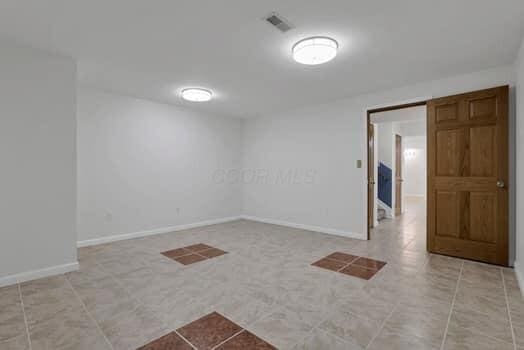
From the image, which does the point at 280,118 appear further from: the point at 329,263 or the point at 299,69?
the point at 329,263

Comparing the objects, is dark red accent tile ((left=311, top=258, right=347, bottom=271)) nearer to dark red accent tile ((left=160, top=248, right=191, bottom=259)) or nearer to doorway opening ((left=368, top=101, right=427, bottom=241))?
doorway opening ((left=368, top=101, right=427, bottom=241))

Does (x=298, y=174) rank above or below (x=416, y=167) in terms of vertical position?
below

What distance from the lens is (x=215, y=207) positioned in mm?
5844

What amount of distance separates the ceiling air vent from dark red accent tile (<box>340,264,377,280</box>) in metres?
2.64

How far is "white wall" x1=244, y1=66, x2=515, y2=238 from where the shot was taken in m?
3.85

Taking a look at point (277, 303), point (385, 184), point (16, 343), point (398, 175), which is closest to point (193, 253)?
point (277, 303)

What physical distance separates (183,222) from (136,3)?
13.3 ft

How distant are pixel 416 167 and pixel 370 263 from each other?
11522mm

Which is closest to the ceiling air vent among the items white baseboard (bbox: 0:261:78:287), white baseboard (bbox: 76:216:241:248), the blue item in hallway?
white baseboard (bbox: 0:261:78:287)

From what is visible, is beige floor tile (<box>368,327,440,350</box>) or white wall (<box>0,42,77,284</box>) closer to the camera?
beige floor tile (<box>368,327,440,350</box>)

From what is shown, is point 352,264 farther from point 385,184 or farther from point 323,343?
point 385,184

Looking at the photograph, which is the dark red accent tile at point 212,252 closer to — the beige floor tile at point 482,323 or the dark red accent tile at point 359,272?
the dark red accent tile at point 359,272

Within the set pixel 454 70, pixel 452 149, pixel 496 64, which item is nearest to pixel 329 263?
pixel 452 149

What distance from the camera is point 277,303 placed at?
2.19m
